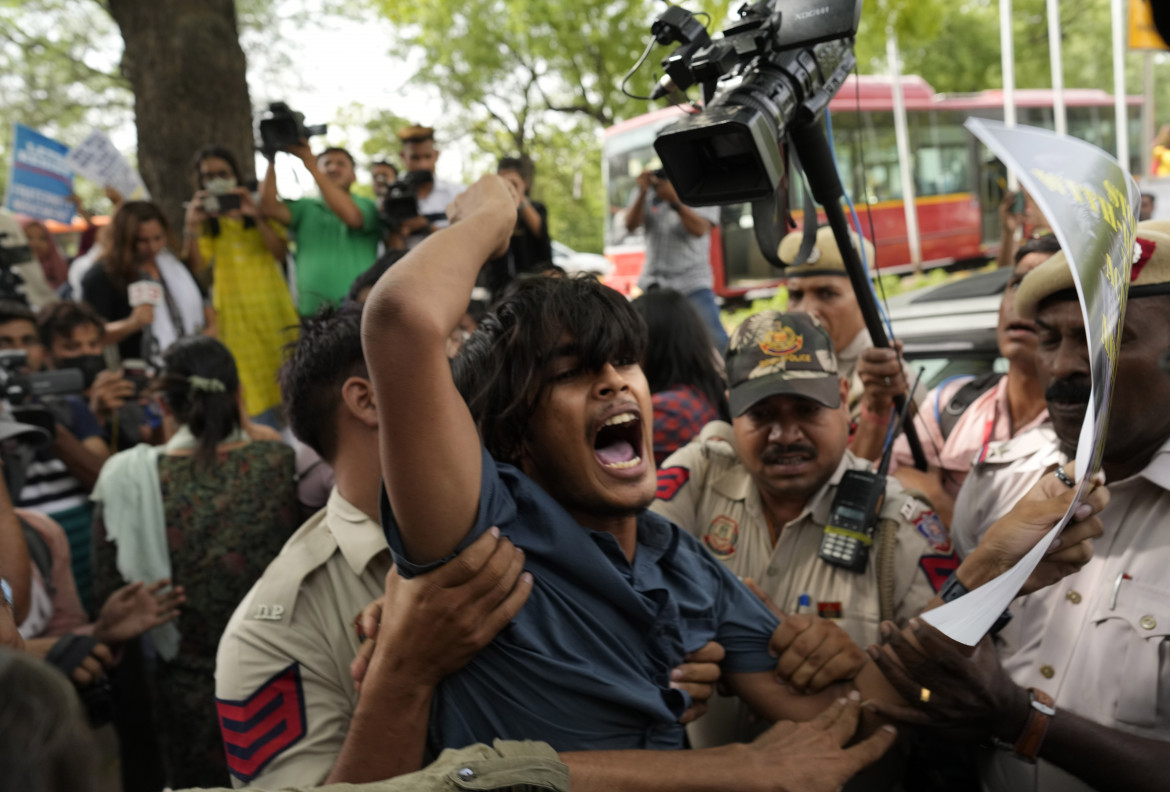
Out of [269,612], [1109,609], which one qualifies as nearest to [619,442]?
[269,612]

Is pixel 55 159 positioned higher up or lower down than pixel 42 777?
higher up

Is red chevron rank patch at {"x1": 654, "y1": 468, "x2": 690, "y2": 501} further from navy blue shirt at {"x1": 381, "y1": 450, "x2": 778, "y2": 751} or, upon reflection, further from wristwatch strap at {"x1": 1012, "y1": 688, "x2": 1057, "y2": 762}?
wristwatch strap at {"x1": 1012, "y1": 688, "x2": 1057, "y2": 762}

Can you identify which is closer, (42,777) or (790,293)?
(42,777)

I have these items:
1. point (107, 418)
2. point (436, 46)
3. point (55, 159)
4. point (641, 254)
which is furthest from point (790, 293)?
point (436, 46)

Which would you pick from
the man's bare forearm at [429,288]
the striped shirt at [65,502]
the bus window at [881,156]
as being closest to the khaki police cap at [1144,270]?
the man's bare forearm at [429,288]

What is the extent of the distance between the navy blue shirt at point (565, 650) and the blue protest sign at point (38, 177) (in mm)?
5545

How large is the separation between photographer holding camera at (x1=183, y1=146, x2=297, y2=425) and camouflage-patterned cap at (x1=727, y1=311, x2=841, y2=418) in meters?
3.24

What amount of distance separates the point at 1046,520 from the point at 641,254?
44.9 ft

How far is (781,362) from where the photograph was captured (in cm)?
249

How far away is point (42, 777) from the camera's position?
0.60 metres

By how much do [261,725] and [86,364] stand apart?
3026 millimetres

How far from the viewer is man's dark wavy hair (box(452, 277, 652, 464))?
171cm

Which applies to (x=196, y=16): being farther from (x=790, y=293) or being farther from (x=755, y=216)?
(x=755, y=216)

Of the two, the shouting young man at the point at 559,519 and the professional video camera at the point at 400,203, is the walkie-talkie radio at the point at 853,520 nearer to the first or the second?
the shouting young man at the point at 559,519
